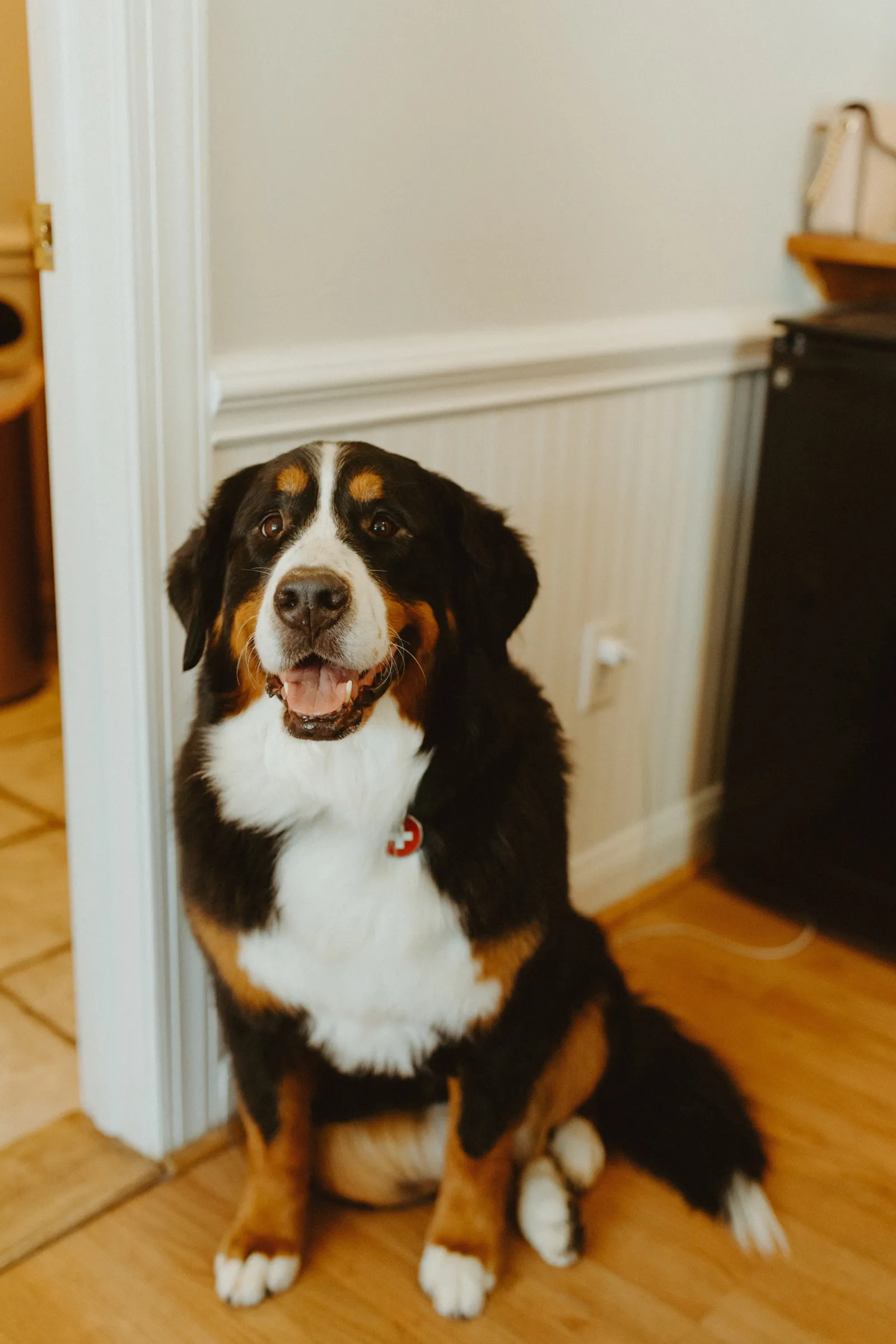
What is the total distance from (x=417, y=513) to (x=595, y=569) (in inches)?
33.7

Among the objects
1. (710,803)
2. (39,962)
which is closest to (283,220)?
(39,962)

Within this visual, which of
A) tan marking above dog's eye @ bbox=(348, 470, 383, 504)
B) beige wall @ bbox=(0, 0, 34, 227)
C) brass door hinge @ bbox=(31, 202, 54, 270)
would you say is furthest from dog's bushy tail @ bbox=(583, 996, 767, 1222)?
beige wall @ bbox=(0, 0, 34, 227)

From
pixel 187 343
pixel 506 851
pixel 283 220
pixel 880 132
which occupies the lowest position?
pixel 506 851

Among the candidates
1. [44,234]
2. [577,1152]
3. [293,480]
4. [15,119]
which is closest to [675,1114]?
[577,1152]

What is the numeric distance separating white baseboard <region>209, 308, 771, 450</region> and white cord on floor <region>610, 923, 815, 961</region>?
36.8 inches

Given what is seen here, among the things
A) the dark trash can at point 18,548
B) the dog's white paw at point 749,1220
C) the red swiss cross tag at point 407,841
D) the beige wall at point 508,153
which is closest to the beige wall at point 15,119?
the dark trash can at point 18,548

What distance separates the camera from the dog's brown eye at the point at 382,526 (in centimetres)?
128

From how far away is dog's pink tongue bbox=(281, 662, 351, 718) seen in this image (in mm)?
1241

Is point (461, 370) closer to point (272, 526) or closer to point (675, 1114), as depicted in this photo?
point (272, 526)

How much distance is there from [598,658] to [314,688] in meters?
0.99

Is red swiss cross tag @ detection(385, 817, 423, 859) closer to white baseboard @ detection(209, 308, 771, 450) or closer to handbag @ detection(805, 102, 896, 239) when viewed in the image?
white baseboard @ detection(209, 308, 771, 450)

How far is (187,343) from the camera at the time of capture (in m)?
1.42

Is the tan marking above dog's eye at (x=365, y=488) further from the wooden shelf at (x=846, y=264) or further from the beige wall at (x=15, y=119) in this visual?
the beige wall at (x=15, y=119)

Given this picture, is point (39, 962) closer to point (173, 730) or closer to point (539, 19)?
point (173, 730)
